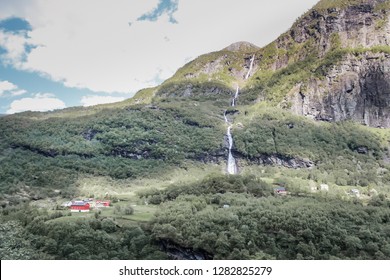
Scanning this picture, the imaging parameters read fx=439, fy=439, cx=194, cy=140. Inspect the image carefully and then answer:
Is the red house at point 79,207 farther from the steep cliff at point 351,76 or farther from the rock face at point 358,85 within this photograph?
the steep cliff at point 351,76

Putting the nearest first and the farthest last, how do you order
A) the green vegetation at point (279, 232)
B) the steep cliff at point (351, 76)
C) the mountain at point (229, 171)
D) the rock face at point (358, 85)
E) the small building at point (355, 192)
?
1. the green vegetation at point (279, 232)
2. the mountain at point (229, 171)
3. the small building at point (355, 192)
4. the rock face at point (358, 85)
5. the steep cliff at point (351, 76)

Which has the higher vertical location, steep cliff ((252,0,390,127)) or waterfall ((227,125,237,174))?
steep cliff ((252,0,390,127))

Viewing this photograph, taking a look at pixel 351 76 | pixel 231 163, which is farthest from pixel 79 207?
pixel 351 76

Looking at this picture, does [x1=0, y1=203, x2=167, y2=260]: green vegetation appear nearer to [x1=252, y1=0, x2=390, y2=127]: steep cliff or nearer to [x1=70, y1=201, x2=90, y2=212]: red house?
[x1=70, y1=201, x2=90, y2=212]: red house

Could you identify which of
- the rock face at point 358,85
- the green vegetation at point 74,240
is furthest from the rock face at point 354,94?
the green vegetation at point 74,240

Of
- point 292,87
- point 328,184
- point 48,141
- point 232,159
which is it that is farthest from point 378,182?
→ point 48,141

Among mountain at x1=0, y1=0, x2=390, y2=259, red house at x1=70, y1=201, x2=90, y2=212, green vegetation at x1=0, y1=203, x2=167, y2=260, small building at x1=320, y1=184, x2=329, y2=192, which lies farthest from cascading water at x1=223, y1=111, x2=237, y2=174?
green vegetation at x1=0, y1=203, x2=167, y2=260

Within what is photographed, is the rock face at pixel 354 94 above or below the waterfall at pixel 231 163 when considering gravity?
above

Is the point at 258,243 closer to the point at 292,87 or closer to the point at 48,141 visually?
the point at 48,141

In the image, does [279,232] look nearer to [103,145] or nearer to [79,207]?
[79,207]
